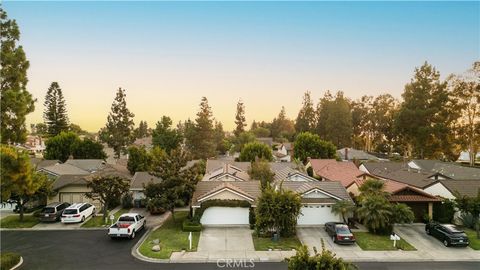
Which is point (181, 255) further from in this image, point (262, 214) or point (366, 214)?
point (366, 214)

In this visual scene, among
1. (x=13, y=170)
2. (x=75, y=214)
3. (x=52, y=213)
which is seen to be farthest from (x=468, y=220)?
(x=52, y=213)

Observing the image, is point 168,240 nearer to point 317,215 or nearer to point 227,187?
point 227,187

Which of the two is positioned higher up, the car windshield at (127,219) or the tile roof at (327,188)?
the tile roof at (327,188)

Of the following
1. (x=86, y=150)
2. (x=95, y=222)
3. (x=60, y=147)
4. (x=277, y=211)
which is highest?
(x=60, y=147)

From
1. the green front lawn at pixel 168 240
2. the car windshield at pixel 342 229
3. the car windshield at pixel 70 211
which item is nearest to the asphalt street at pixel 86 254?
the green front lawn at pixel 168 240

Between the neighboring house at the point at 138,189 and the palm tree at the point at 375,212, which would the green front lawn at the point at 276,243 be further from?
the neighboring house at the point at 138,189

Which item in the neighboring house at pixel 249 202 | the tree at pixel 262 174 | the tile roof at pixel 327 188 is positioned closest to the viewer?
the neighboring house at pixel 249 202

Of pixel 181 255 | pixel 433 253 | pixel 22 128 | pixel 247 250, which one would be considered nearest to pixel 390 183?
pixel 433 253
